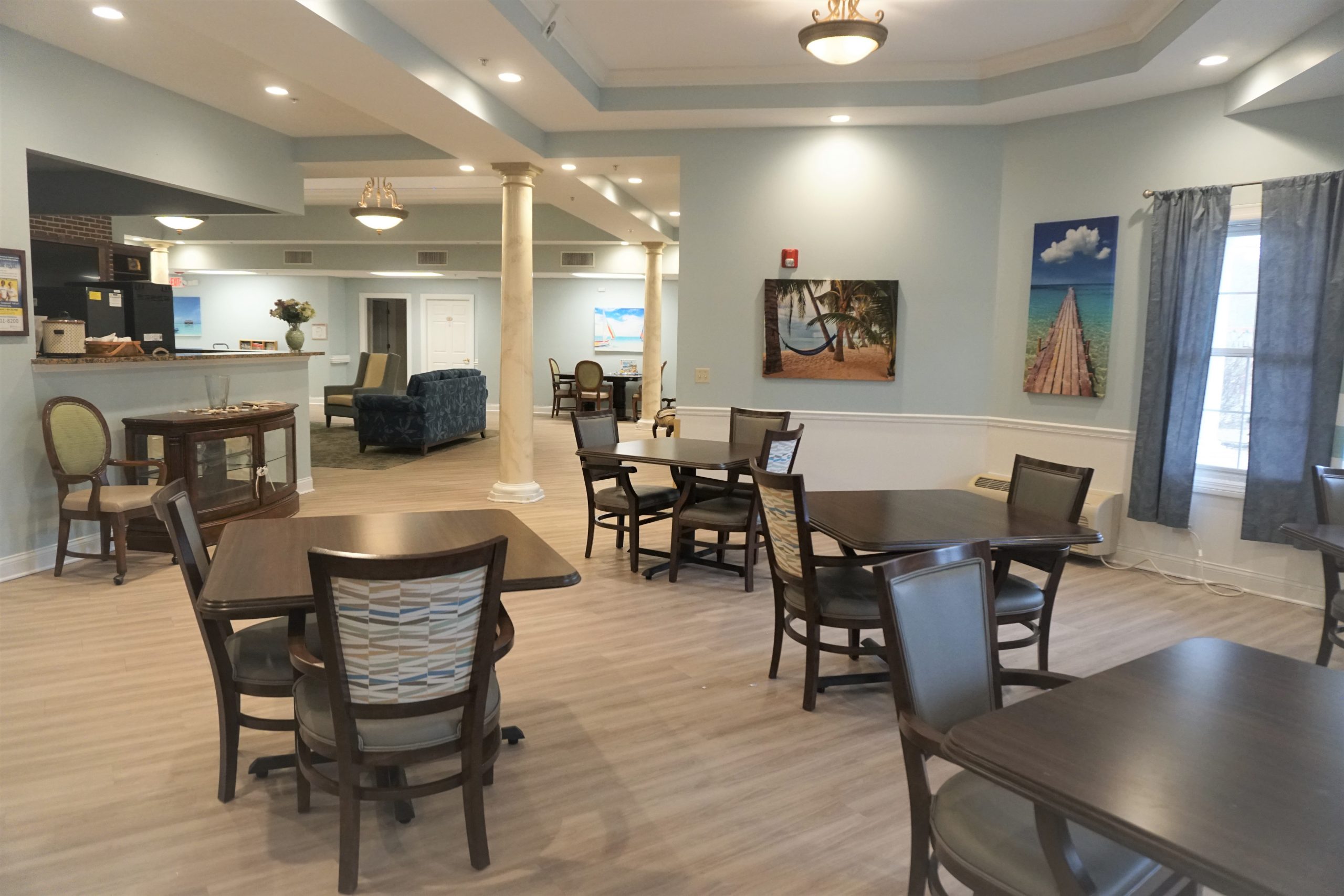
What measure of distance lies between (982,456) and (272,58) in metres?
5.17

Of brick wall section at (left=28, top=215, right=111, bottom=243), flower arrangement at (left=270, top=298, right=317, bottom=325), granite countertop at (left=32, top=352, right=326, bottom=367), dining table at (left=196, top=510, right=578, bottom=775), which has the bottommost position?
dining table at (left=196, top=510, right=578, bottom=775)

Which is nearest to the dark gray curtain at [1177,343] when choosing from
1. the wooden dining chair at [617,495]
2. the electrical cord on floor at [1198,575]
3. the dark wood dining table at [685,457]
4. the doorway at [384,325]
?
the electrical cord on floor at [1198,575]

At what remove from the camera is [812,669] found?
10.7 feet

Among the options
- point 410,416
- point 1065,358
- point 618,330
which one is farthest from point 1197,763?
point 618,330

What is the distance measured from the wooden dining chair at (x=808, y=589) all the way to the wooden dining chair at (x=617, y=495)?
165cm

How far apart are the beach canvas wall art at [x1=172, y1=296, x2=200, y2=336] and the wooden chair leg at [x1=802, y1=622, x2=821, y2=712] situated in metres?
15.4

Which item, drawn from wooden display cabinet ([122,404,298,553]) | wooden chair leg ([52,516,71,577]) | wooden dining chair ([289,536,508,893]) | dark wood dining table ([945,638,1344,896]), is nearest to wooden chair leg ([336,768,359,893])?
wooden dining chair ([289,536,508,893])

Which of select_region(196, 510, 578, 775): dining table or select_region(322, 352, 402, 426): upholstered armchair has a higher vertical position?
select_region(322, 352, 402, 426): upholstered armchair

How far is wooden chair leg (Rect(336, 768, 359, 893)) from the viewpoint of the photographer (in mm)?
2061

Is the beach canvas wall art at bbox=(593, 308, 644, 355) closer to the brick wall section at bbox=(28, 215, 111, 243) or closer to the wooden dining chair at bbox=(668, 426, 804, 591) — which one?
the brick wall section at bbox=(28, 215, 111, 243)

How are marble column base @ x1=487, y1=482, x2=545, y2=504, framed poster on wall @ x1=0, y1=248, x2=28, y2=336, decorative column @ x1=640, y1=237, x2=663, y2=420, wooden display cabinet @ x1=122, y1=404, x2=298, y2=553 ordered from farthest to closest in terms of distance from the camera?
decorative column @ x1=640, y1=237, x2=663, y2=420
marble column base @ x1=487, y1=482, x2=545, y2=504
wooden display cabinet @ x1=122, y1=404, x2=298, y2=553
framed poster on wall @ x1=0, y1=248, x2=28, y2=336

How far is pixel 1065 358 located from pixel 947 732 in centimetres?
458

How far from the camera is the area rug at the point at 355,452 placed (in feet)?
29.5

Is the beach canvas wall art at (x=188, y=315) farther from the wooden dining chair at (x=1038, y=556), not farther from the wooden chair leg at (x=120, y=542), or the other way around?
the wooden dining chair at (x=1038, y=556)
